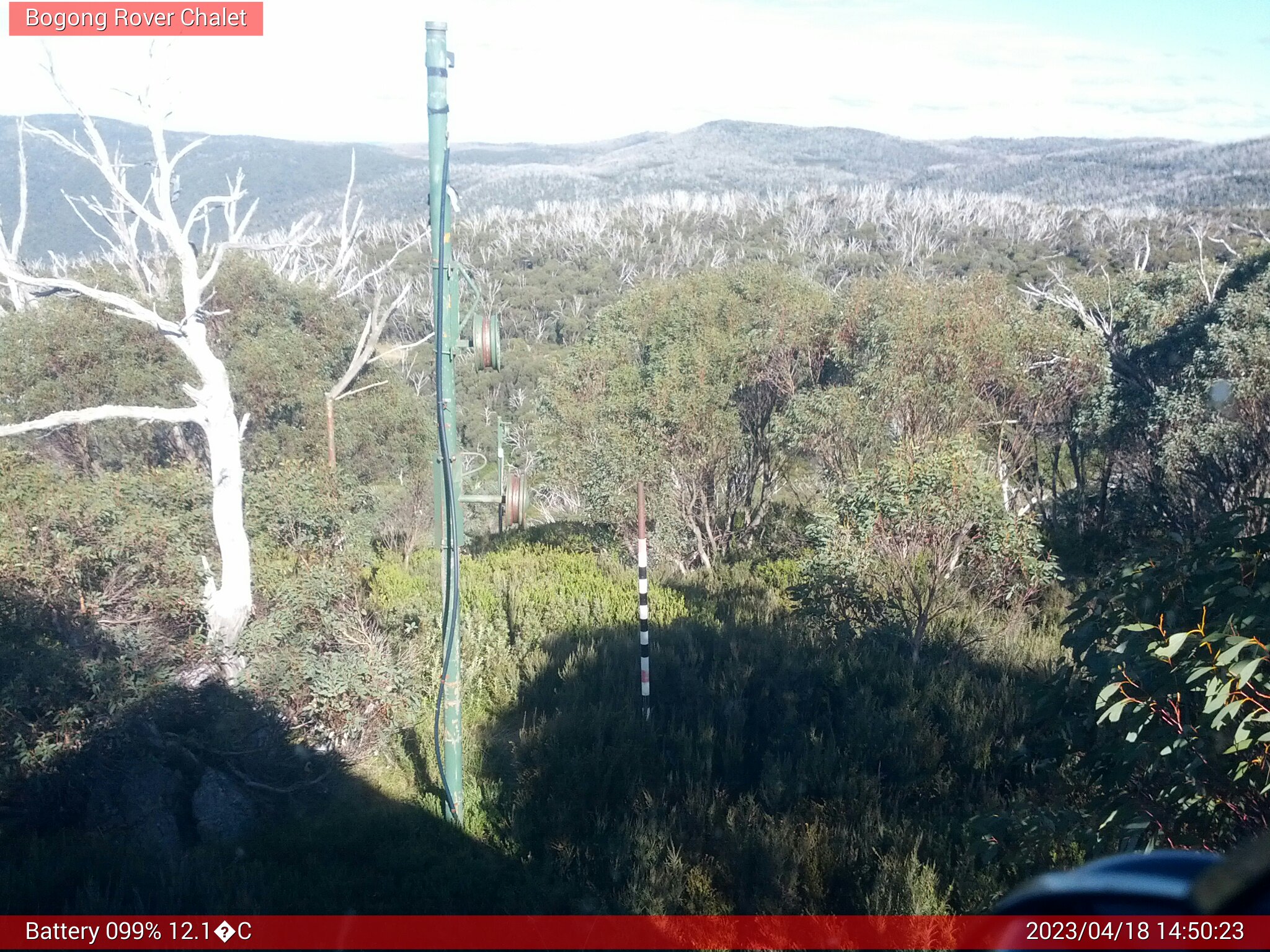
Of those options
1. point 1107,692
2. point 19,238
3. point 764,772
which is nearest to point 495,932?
point 764,772

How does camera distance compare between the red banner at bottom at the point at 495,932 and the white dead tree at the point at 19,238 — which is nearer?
the red banner at bottom at the point at 495,932

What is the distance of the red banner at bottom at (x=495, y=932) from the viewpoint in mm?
4203

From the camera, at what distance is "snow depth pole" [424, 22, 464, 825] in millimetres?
5703

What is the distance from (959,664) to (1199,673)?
6.46 meters

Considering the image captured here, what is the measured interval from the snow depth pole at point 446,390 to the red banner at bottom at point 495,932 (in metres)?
1.41

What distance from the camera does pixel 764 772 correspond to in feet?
22.6

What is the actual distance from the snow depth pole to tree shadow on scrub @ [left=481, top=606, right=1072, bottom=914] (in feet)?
2.81

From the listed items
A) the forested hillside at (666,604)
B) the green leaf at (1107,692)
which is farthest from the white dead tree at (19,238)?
the green leaf at (1107,692)

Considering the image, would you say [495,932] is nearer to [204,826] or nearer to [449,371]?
Answer: [449,371]

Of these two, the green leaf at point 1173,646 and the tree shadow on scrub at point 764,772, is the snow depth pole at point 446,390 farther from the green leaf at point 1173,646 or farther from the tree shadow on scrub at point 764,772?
the green leaf at point 1173,646

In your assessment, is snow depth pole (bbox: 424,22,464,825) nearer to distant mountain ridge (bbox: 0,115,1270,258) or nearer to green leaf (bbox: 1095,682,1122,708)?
green leaf (bbox: 1095,682,1122,708)

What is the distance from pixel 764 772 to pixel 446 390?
348 cm

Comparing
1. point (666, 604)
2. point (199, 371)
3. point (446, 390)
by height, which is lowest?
point (666, 604)

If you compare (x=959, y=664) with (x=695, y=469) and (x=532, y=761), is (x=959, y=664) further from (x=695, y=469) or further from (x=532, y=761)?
(x=695, y=469)
